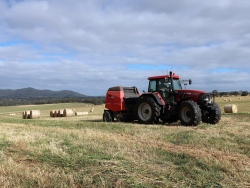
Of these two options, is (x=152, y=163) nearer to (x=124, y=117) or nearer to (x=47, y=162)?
(x=47, y=162)

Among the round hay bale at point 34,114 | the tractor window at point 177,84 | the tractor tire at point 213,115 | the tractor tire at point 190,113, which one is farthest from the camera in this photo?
the round hay bale at point 34,114

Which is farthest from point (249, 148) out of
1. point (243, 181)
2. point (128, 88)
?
point (128, 88)

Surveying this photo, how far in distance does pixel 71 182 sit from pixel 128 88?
10.5 metres

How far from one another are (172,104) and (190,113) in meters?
1.07

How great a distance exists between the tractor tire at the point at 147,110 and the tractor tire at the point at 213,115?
6.34ft

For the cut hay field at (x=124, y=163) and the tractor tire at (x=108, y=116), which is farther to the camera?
the tractor tire at (x=108, y=116)

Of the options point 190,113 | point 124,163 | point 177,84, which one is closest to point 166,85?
point 177,84

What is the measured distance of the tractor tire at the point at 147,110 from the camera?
11852 mm

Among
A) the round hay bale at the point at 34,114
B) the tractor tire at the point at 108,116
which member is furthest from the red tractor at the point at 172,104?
the round hay bale at the point at 34,114

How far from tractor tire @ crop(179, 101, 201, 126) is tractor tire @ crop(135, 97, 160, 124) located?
1051 mm

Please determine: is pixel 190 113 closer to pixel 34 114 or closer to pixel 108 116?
pixel 108 116

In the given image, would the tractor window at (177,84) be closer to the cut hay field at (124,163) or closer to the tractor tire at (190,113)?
the tractor tire at (190,113)

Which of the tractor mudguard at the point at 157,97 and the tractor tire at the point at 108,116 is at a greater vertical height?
the tractor mudguard at the point at 157,97

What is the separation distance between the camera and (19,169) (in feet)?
15.5
